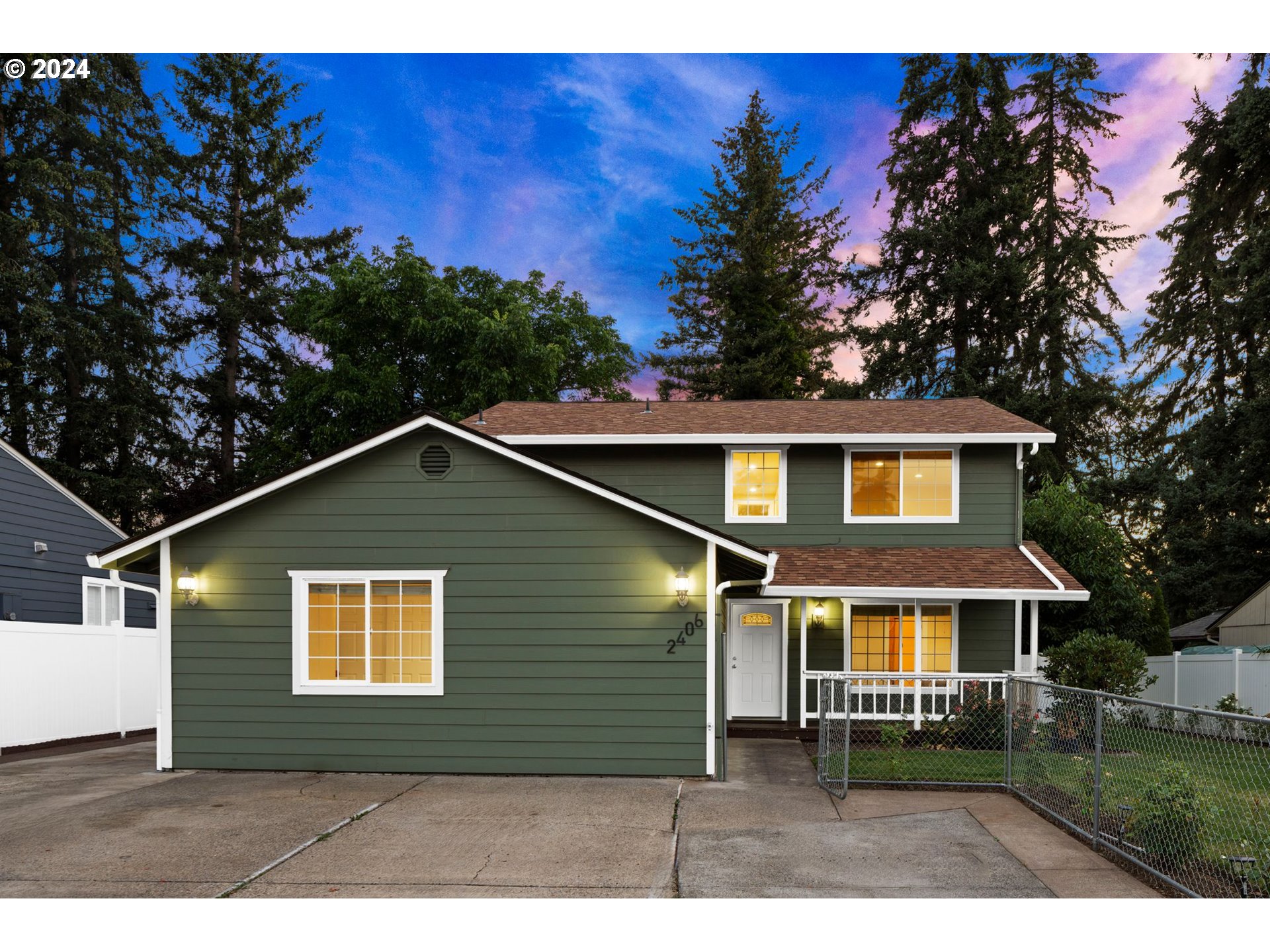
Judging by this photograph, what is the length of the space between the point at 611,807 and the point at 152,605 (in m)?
13.3

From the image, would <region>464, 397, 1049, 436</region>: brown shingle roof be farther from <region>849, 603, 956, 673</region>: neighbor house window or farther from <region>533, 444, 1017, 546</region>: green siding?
<region>849, 603, 956, 673</region>: neighbor house window

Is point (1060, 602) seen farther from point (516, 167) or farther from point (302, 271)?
point (302, 271)

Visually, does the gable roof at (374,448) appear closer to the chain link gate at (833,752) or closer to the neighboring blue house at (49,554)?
the chain link gate at (833,752)

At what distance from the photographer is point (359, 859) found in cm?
594

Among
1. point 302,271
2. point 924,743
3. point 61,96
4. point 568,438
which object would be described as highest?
point 61,96

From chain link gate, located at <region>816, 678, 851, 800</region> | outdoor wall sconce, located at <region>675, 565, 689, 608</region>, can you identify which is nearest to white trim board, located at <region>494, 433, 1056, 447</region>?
chain link gate, located at <region>816, 678, 851, 800</region>

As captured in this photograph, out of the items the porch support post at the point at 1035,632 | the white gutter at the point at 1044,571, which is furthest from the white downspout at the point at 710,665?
the porch support post at the point at 1035,632

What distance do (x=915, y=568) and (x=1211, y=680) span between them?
677 centimetres

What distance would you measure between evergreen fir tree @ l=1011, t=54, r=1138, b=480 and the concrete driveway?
21.4 meters

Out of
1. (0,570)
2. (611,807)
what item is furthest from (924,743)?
A: (0,570)

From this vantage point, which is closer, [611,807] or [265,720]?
[611,807]

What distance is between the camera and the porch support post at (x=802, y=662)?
12.7 m

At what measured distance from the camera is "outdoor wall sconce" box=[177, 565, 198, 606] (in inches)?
371

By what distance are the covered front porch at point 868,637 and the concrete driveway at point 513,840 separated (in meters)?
4.03
